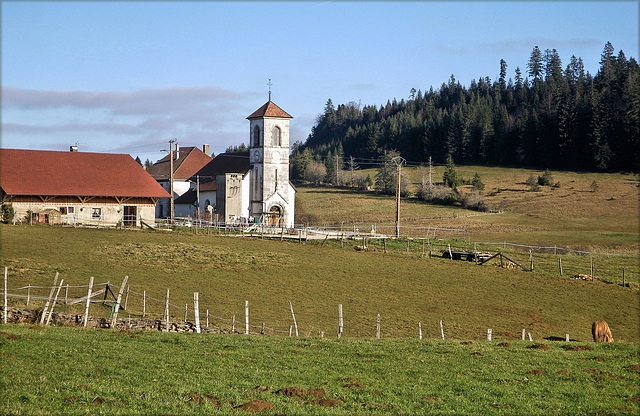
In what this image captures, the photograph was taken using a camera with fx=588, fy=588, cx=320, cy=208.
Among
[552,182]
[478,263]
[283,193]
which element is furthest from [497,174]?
[478,263]

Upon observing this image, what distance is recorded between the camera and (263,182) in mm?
66625

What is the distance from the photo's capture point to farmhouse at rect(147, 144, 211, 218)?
249ft

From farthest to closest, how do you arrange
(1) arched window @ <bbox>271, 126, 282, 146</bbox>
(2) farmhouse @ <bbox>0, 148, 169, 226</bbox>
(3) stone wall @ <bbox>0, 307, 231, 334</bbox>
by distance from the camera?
(1) arched window @ <bbox>271, 126, 282, 146</bbox> < (2) farmhouse @ <bbox>0, 148, 169, 226</bbox> < (3) stone wall @ <bbox>0, 307, 231, 334</bbox>

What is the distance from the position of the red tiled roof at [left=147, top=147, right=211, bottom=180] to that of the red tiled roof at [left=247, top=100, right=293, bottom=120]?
64.3ft

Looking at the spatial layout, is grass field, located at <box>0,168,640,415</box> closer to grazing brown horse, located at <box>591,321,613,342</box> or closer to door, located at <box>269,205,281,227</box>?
→ grazing brown horse, located at <box>591,321,613,342</box>

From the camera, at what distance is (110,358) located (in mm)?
14750

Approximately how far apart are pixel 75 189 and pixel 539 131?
4005 inches

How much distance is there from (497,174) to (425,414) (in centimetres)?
11208

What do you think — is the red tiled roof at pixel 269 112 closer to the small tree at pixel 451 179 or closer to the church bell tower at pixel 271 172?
the church bell tower at pixel 271 172

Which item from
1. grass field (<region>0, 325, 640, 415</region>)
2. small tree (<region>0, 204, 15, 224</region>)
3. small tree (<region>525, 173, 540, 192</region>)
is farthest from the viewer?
small tree (<region>525, 173, 540, 192</region>)

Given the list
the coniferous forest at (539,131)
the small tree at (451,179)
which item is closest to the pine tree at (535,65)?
the coniferous forest at (539,131)

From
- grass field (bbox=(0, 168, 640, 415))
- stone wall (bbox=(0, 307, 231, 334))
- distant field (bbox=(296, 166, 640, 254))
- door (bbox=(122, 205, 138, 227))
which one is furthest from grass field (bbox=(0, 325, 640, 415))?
distant field (bbox=(296, 166, 640, 254))

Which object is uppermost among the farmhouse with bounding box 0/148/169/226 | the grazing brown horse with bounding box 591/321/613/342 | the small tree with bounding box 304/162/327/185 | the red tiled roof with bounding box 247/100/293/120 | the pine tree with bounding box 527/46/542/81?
the pine tree with bounding box 527/46/542/81

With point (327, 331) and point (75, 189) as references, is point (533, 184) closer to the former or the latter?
point (75, 189)
